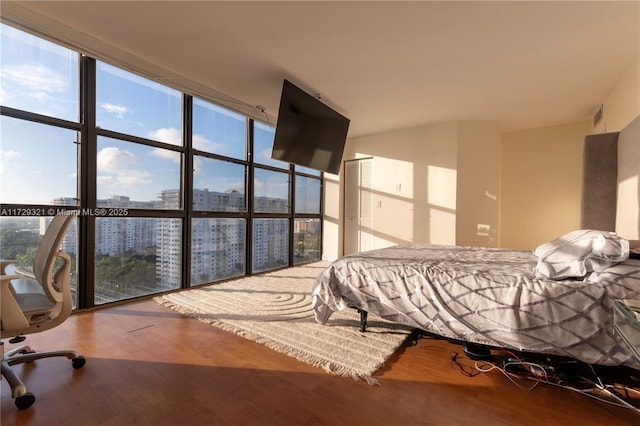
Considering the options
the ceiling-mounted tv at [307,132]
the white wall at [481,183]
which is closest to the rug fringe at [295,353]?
the ceiling-mounted tv at [307,132]

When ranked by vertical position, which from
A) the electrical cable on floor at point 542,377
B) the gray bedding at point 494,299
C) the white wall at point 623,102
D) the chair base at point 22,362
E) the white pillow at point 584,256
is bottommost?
the electrical cable on floor at point 542,377

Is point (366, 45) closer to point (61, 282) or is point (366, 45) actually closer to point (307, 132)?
point (307, 132)

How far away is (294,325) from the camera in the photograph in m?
2.50

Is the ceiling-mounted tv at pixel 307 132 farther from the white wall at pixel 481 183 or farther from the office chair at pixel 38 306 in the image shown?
the office chair at pixel 38 306

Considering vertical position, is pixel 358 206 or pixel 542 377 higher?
pixel 358 206

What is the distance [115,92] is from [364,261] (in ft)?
10.2

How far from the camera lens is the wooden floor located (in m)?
1.41

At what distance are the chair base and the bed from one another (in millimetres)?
1610

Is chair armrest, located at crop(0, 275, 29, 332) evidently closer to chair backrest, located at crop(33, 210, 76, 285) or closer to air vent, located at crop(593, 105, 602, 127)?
chair backrest, located at crop(33, 210, 76, 285)

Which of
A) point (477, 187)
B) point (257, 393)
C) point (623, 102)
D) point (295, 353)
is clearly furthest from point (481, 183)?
point (257, 393)

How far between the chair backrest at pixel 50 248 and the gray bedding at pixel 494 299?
67.7 inches

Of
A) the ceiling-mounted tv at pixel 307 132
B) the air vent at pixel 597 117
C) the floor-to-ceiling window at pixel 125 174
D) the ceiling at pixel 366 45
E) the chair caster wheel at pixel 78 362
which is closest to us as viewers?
the chair caster wheel at pixel 78 362

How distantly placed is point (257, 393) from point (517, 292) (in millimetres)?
1594

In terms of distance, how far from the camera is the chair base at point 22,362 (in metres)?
1.45
